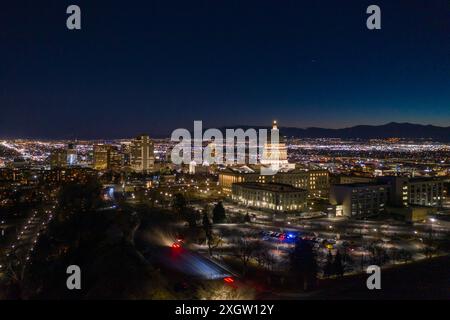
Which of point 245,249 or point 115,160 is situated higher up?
point 115,160

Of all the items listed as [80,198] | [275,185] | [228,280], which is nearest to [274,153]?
[275,185]

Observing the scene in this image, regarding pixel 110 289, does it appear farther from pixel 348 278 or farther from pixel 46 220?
pixel 46 220

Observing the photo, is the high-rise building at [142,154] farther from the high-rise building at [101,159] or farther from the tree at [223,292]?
the tree at [223,292]

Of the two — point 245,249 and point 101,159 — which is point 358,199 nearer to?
point 245,249

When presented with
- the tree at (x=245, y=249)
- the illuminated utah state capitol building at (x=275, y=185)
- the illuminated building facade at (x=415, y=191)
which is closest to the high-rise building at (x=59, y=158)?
the illuminated utah state capitol building at (x=275, y=185)

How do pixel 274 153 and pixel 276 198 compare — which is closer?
pixel 276 198

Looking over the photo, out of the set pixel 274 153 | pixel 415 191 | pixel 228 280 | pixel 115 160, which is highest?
pixel 274 153
